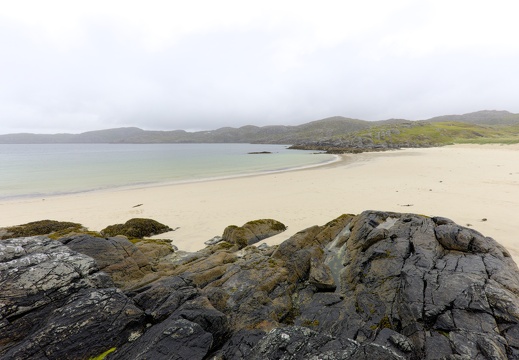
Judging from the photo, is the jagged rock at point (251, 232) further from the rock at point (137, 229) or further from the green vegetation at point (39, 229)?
the green vegetation at point (39, 229)

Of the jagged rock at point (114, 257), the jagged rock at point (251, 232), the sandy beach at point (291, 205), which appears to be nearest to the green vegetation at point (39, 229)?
the sandy beach at point (291, 205)

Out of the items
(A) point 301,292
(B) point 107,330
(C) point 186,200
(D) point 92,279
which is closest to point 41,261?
(D) point 92,279

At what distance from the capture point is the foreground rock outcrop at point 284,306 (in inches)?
210

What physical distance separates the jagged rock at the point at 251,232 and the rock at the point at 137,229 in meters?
5.32

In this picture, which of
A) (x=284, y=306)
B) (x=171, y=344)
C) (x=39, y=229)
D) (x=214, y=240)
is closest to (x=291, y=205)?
(x=214, y=240)

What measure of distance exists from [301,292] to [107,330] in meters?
5.90

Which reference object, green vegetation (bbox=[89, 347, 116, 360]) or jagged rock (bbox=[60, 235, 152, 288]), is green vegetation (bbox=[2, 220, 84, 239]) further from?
green vegetation (bbox=[89, 347, 116, 360])

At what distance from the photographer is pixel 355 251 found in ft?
32.3

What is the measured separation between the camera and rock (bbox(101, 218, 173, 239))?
1583 cm

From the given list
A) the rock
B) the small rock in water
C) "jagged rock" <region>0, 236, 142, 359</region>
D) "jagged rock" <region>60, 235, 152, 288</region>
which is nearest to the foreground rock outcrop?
"jagged rock" <region>0, 236, 142, 359</region>

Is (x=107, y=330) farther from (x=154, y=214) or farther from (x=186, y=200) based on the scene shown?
(x=186, y=200)

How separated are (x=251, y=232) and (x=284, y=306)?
7219 millimetres

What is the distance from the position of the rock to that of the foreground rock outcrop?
24.4 ft

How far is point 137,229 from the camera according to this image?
53.8 ft
